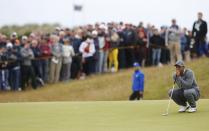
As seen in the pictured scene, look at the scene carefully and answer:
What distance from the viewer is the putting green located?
1366 cm

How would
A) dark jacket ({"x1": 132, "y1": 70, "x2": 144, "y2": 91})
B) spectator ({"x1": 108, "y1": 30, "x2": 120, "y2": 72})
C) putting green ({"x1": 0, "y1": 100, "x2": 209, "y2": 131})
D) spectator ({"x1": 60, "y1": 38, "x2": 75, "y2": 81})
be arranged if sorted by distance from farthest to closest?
spectator ({"x1": 108, "y1": 30, "x2": 120, "y2": 72}), spectator ({"x1": 60, "y1": 38, "x2": 75, "y2": 81}), dark jacket ({"x1": 132, "y1": 70, "x2": 144, "y2": 91}), putting green ({"x1": 0, "y1": 100, "x2": 209, "y2": 131})

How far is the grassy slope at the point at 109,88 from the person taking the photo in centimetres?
→ 2705

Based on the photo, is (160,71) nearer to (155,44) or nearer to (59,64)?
(155,44)

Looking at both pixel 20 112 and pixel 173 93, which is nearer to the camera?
pixel 173 93

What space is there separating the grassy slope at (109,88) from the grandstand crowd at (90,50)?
0.59 m

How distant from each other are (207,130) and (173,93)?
335 cm

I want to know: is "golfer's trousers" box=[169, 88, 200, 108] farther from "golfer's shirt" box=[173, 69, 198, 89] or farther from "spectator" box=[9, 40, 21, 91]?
"spectator" box=[9, 40, 21, 91]

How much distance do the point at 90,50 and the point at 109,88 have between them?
1872 millimetres

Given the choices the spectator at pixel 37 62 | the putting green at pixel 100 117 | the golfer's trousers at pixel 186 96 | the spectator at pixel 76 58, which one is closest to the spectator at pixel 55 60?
the spectator at pixel 37 62

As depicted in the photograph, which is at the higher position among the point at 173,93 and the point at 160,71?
the point at 173,93

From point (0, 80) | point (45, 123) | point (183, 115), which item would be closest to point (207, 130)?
point (183, 115)

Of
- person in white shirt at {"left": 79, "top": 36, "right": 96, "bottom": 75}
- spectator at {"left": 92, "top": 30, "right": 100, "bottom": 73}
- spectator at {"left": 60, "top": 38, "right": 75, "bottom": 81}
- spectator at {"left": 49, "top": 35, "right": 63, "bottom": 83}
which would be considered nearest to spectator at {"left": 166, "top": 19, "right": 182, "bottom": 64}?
spectator at {"left": 92, "top": 30, "right": 100, "bottom": 73}

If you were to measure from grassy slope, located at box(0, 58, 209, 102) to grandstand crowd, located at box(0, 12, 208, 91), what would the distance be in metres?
0.59

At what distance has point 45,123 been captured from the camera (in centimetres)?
1472
